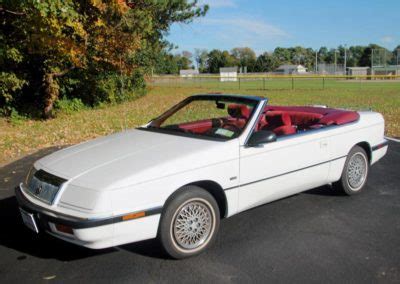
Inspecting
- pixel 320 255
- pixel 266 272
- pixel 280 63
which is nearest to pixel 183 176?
Answer: pixel 266 272

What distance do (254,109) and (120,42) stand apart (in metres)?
11.7

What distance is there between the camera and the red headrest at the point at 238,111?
4527mm

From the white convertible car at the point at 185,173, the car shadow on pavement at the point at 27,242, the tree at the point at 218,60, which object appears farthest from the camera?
the tree at the point at 218,60

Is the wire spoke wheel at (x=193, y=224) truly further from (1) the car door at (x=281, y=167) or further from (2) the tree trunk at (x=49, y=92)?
(2) the tree trunk at (x=49, y=92)

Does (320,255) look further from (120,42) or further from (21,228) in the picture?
(120,42)

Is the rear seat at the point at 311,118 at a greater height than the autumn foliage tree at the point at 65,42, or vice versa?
the autumn foliage tree at the point at 65,42

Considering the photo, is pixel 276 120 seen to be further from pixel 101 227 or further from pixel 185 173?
pixel 101 227

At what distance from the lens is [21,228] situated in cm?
459

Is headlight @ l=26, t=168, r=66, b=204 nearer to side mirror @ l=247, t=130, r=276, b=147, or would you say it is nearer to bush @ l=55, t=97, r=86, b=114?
side mirror @ l=247, t=130, r=276, b=147

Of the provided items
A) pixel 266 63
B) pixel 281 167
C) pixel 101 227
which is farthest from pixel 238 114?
pixel 266 63

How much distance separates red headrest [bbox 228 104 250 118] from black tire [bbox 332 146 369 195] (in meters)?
1.54

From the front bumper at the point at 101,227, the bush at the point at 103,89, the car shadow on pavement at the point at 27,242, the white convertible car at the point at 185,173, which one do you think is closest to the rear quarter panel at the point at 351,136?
the white convertible car at the point at 185,173

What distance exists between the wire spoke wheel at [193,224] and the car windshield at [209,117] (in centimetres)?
73

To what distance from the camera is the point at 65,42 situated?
12578 mm
